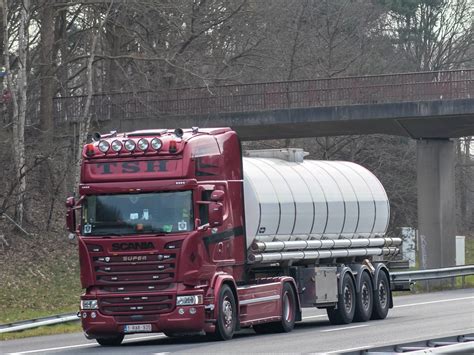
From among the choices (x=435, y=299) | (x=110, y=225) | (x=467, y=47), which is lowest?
(x=435, y=299)

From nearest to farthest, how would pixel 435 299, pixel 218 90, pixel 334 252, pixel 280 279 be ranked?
pixel 280 279 < pixel 334 252 < pixel 435 299 < pixel 218 90

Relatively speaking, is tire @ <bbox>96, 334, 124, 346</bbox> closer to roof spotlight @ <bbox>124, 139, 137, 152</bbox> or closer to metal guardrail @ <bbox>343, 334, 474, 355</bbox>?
roof spotlight @ <bbox>124, 139, 137, 152</bbox>

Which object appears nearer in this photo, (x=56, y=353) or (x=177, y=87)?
(x=56, y=353)

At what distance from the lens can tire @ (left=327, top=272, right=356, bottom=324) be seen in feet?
79.9

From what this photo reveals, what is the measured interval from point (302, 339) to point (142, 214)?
327 centimetres

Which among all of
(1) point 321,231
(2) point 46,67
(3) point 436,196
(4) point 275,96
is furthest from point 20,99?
(1) point 321,231

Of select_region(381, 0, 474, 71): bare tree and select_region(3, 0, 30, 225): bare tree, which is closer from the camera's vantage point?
select_region(3, 0, 30, 225): bare tree

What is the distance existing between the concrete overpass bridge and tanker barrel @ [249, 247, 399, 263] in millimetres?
14734

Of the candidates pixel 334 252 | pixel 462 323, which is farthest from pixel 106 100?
pixel 462 323

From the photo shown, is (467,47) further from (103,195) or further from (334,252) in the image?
(103,195)

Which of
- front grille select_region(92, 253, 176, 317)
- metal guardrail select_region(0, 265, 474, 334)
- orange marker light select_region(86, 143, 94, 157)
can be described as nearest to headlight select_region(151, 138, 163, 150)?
orange marker light select_region(86, 143, 94, 157)

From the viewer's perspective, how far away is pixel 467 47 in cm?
7144

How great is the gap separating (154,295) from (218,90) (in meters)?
25.4

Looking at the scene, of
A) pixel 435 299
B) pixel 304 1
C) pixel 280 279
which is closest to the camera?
pixel 280 279
